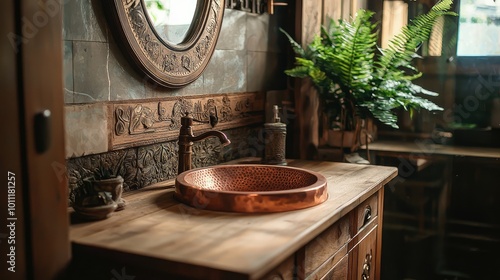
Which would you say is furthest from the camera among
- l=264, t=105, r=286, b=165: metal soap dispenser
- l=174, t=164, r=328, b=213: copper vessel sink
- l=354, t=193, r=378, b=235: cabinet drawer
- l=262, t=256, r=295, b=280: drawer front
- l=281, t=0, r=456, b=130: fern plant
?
l=281, t=0, r=456, b=130: fern plant

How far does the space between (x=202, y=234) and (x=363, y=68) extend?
160cm

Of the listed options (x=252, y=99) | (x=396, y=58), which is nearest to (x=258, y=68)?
(x=252, y=99)

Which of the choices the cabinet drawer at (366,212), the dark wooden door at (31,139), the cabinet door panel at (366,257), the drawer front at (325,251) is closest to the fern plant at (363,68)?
the cabinet drawer at (366,212)

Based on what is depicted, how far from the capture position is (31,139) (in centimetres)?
117

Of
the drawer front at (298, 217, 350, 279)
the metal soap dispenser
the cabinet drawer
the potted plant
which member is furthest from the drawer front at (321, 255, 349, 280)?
the potted plant

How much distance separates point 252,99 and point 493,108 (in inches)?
60.0

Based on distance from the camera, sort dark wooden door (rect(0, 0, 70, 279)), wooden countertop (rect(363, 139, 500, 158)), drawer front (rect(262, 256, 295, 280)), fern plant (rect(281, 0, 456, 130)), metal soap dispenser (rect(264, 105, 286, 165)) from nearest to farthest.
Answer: dark wooden door (rect(0, 0, 70, 279))
drawer front (rect(262, 256, 295, 280))
metal soap dispenser (rect(264, 105, 286, 165))
fern plant (rect(281, 0, 456, 130))
wooden countertop (rect(363, 139, 500, 158))

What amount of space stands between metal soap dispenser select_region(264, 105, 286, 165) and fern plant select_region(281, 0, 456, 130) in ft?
1.44

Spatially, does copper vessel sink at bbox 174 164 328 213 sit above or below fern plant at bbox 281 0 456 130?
below

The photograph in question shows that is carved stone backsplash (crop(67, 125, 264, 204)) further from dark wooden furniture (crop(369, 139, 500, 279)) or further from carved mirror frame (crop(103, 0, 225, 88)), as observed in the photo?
dark wooden furniture (crop(369, 139, 500, 279))

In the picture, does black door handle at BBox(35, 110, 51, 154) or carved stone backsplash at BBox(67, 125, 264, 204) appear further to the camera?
carved stone backsplash at BBox(67, 125, 264, 204)

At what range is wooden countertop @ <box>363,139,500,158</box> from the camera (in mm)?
3092

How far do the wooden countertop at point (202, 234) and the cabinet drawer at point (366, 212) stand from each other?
176 mm

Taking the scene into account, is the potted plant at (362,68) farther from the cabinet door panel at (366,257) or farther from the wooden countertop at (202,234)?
the wooden countertop at (202,234)
